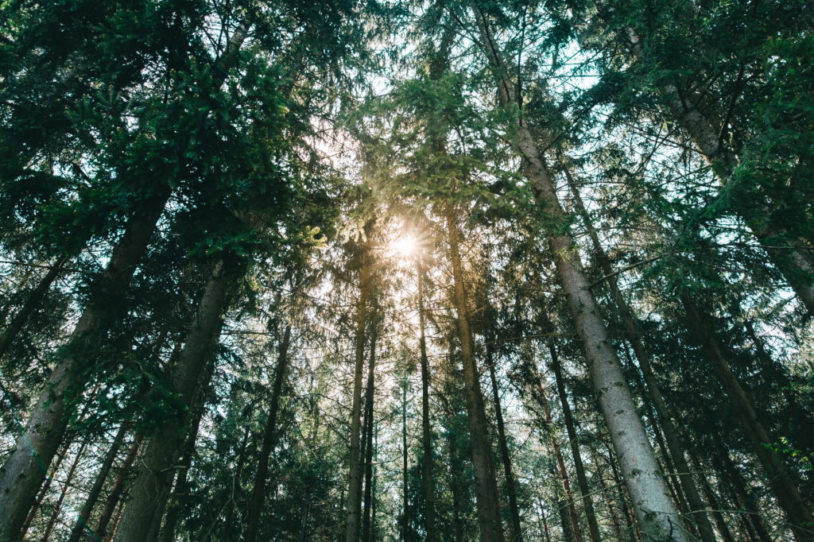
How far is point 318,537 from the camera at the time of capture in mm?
20797

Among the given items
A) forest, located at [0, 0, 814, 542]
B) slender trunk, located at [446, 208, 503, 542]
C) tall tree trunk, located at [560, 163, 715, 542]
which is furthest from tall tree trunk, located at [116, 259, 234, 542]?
tall tree trunk, located at [560, 163, 715, 542]

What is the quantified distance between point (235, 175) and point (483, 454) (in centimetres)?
716

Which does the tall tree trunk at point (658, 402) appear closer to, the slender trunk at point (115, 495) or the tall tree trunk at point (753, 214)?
Result: the tall tree trunk at point (753, 214)

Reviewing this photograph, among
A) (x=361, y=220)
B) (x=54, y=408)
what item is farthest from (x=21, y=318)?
(x=361, y=220)

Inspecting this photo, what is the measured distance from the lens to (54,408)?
4.05 meters

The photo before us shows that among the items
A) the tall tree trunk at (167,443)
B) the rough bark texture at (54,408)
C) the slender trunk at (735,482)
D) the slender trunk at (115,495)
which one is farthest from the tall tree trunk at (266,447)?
the slender trunk at (735,482)

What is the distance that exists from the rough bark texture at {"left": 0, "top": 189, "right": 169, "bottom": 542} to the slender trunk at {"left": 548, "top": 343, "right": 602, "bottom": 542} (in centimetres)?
983

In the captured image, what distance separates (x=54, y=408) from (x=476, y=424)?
22.9ft

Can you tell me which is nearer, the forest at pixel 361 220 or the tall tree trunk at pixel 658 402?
the forest at pixel 361 220

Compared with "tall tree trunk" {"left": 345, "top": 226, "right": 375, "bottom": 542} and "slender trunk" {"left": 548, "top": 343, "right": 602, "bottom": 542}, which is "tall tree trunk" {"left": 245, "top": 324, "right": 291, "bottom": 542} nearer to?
"tall tree trunk" {"left": 345, "top": 226, "right": 375, "bottom": 542}

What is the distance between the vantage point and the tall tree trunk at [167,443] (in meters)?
4.73

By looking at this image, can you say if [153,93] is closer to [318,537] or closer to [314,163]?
[314,163]

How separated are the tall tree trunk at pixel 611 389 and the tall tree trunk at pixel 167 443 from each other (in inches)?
211

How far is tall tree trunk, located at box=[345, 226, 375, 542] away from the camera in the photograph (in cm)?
785
